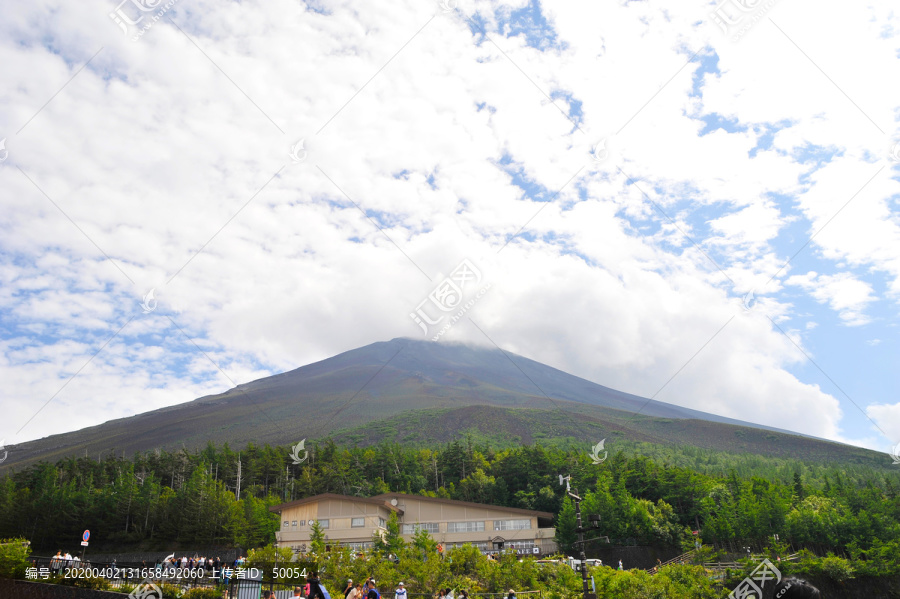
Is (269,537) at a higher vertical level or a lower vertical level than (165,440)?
lower

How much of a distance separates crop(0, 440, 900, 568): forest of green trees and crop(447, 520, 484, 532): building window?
8.45 metres

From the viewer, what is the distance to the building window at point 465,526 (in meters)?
54.5

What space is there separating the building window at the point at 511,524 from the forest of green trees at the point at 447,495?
3.50m

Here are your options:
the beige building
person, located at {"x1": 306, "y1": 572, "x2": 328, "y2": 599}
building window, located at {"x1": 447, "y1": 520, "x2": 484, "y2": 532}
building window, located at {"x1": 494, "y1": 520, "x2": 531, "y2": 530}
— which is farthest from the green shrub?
building window, located at {"x1": 494, "y1": 520, "x2": 531, "y2": 530}

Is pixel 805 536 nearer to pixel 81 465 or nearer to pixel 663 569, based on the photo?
pixel 663 569

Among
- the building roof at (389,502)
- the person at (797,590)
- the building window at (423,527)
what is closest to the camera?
the person at (797,590)

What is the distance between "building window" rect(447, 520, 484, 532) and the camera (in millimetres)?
54469

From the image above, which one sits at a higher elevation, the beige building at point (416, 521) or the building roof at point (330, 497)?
the building roof at point (330, 497)

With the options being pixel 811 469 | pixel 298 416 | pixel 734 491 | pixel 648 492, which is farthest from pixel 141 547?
pixel 811 469

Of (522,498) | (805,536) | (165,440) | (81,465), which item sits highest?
(165,440)

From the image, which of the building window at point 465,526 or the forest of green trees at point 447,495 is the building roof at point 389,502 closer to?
the building window at point 465,526

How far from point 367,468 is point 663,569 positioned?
58.0 m

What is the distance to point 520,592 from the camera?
1064 inches

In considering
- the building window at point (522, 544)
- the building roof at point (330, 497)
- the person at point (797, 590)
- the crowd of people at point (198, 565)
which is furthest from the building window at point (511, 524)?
the person at point (797, 590)
